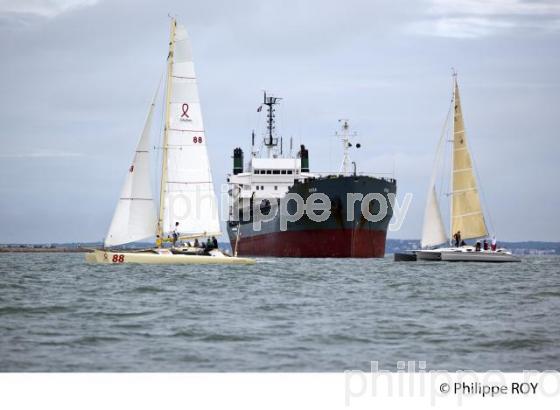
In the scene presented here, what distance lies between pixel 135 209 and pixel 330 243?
51.1 ft

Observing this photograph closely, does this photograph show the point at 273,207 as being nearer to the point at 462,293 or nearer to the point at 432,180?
the point at 432,180

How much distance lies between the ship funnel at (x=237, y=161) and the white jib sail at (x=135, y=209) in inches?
1127

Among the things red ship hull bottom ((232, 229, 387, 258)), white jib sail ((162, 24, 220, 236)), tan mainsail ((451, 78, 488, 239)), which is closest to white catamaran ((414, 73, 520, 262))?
tan mainsail ((451, 78, 488, 239))

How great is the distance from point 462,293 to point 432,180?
53.5ft

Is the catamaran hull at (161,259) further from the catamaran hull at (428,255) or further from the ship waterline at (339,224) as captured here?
the ship waterline at (339,224)

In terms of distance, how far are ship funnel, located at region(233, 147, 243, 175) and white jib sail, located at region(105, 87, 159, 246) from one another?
28622mm

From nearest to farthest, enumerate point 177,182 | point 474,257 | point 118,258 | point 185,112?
point 118,258 < point 177,182 < point 185,112 < point 474,257

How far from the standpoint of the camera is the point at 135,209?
26.0 meters

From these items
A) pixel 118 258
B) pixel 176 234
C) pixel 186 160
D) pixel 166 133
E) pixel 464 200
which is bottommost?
pixel 118 258

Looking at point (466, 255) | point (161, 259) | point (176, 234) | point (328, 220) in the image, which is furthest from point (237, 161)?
point (161, 259)

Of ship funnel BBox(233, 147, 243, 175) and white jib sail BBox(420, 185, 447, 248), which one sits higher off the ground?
ship funnel BBox(233, 147, 243, 175)

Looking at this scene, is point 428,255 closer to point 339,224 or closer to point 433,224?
point 433,224

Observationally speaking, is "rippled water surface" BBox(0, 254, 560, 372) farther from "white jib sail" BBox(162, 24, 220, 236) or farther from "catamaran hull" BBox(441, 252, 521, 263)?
"catamaran hull" BBox(441, 252, 521, 263)

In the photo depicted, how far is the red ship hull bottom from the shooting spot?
40188 mm
